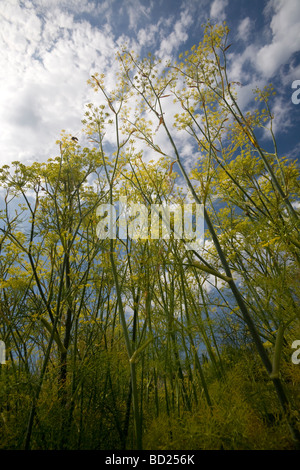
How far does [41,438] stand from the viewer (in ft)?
7.88

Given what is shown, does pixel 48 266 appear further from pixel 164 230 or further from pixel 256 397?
pixel 256 397

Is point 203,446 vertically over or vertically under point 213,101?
under

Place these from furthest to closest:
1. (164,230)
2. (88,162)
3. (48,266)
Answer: (48,266) → (88,162) → (164,230)
